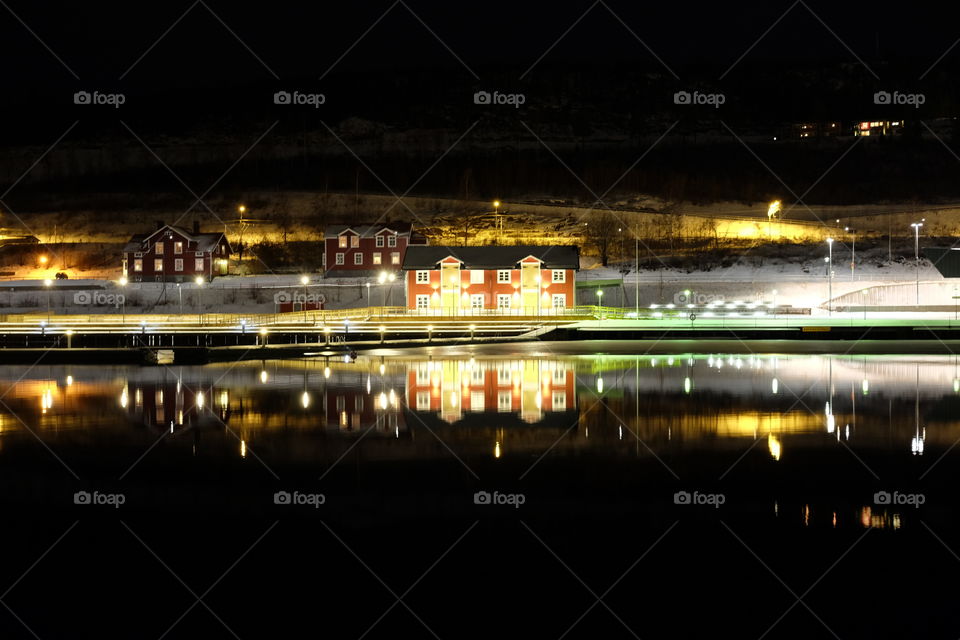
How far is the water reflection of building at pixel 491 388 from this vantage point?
22.7 metres

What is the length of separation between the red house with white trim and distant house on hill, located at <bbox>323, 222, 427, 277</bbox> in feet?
41.7

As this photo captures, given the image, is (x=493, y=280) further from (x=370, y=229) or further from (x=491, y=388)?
(x=491, y=388)

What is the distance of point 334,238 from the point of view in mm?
77688

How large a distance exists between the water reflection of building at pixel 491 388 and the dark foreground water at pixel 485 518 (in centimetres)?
21

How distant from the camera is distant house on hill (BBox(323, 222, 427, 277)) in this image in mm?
77562

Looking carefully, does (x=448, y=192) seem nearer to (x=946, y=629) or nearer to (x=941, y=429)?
(x=941, y=429)

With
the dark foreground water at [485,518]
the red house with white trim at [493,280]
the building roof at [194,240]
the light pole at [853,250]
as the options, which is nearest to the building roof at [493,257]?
the red house with white trim at [493,280]

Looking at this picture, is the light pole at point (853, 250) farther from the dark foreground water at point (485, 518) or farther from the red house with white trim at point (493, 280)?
the dark foreground water at point (485, 518)

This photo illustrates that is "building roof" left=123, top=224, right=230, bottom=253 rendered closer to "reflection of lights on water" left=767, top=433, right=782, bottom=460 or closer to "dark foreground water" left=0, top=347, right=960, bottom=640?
"dark foreground water" left=0, top=347, right=960, bottom=640

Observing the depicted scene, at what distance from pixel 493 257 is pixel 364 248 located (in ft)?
54.5

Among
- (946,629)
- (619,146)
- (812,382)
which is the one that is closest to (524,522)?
(946,629)

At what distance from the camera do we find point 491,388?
26.5 metres

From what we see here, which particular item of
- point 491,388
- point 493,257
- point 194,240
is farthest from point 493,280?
point 491,388

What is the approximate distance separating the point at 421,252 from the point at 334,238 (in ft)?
45.9
